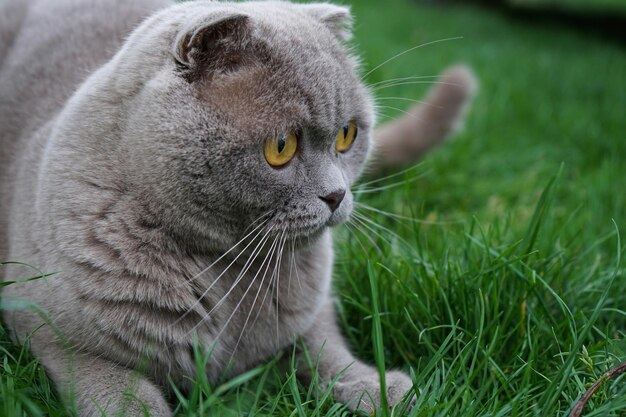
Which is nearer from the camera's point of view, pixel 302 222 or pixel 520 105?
pixel 302 222

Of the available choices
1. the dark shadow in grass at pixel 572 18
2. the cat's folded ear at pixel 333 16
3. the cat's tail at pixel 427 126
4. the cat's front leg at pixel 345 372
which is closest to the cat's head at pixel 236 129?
the cat's folded ear at pixel 333 16

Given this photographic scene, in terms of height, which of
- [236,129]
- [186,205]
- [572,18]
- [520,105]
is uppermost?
[236,129]

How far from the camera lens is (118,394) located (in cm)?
154

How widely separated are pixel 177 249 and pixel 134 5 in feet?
4.13

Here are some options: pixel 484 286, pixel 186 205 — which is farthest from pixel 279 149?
pixel 484 286

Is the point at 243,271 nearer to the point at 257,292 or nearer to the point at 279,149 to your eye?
the point at 257,292

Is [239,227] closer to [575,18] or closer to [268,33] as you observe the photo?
[268,33]

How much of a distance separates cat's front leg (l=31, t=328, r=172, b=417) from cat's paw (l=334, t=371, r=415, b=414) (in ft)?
1.46

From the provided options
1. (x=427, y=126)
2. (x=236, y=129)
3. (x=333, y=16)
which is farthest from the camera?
(x=427, y=126)

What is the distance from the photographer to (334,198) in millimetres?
1651

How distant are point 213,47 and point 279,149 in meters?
0.28

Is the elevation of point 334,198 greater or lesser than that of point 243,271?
greater

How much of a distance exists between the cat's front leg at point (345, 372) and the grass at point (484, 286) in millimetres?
54

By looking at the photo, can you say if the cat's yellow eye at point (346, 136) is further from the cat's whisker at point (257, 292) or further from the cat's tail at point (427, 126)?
the cat's tail at point (427, 126)
